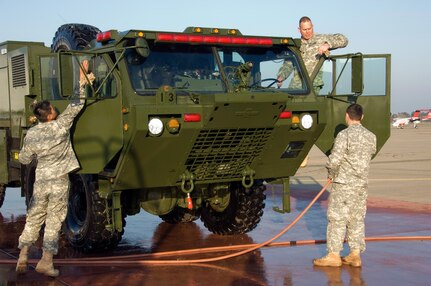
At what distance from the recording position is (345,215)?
6965 mm

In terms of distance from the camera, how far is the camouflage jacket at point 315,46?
8219 millimetres

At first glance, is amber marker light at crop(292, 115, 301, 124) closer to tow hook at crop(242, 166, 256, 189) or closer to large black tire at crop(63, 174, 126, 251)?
tow hook at crop(242, 166, 256, 189)

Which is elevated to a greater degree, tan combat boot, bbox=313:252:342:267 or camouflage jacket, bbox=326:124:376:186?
camouflage jacket, bbox=326:124:376:186

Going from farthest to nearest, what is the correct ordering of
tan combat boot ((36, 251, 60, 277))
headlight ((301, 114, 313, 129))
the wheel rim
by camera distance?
the wheel rim, headlight ((301, 114, 313, 129)), tan combat boot ((36, 251, 60, 277))

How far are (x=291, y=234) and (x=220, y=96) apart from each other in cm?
306

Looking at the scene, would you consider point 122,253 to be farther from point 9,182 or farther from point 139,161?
point 9,182

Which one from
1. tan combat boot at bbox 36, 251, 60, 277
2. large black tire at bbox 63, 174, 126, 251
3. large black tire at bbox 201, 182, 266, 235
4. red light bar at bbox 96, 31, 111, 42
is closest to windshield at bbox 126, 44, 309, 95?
red light bar at bbox 96, 31, 111, 42

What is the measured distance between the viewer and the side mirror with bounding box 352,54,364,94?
7.73m

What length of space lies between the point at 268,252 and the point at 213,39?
8.30ft

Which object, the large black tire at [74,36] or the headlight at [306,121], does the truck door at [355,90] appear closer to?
the headlight at [306,121]

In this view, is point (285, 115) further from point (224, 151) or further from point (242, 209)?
point (242, 209)

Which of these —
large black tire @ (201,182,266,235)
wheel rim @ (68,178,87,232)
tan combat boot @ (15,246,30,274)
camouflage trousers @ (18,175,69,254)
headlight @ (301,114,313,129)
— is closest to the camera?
camouflage trousers @ (18,175,69,254)

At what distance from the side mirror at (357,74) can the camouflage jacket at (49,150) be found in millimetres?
3305

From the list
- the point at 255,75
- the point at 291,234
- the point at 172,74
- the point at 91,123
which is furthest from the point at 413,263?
the point at 91,123
